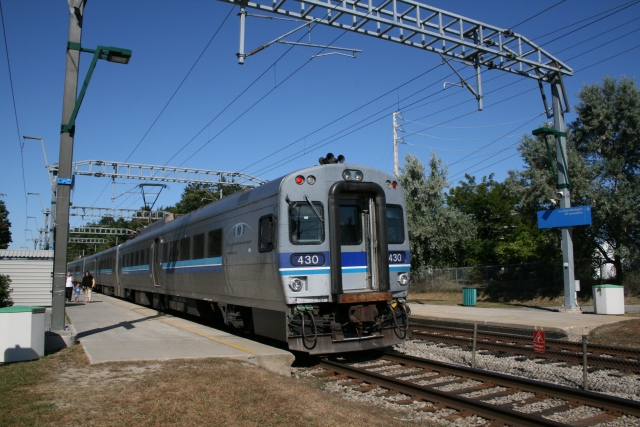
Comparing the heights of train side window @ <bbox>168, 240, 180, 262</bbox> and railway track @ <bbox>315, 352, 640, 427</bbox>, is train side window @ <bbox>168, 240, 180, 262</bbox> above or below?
above

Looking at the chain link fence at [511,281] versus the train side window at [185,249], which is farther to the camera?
the chain link fence at [511,281]

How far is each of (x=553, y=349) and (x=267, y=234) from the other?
656 cm

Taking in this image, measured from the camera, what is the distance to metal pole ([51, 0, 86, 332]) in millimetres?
10383

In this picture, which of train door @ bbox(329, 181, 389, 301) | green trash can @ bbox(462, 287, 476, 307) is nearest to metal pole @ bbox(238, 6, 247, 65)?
train door @ bbox(329, 181, 389, 301)

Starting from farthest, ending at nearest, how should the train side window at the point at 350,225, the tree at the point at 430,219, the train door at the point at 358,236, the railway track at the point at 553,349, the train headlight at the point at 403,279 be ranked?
the tree at the point at 430,219 < the train headlight at the point at 403,279 < the train side window at the point at 350,225 < the train door at the point at 358,236 < the railway track at the point at 553,349

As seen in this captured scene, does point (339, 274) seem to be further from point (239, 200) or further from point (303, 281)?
point (239, 200)

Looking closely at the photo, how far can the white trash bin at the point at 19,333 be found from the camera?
8.37 m

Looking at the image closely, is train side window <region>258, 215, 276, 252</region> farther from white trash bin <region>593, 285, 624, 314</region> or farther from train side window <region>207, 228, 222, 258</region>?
white trash bin <region>593, 285, 624, 314</region>

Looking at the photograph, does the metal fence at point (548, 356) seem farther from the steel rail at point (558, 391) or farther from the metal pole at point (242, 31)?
the metal pole at point (242, 31)

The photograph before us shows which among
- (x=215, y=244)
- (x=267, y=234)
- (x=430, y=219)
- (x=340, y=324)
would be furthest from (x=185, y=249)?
(x=430, y=219)

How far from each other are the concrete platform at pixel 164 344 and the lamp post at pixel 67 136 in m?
1.15

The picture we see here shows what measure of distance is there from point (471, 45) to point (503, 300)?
1534 centimetres

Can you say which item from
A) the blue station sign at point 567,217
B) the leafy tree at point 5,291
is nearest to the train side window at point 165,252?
the leafy tree at point 5,291

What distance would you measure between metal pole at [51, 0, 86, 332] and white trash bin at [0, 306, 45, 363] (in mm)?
1731
